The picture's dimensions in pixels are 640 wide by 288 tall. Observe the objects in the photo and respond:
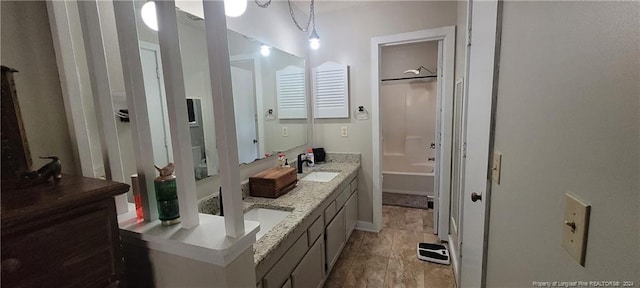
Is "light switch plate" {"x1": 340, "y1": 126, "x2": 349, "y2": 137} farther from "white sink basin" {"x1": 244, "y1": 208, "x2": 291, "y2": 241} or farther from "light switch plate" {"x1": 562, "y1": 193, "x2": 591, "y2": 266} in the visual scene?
"light switch plate" {"x1": 562, "y1": 193, "x2": 591, "y2": 266}

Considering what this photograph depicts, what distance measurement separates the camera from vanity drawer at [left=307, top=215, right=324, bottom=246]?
1.66 meters

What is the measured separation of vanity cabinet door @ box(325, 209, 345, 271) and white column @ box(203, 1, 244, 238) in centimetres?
133

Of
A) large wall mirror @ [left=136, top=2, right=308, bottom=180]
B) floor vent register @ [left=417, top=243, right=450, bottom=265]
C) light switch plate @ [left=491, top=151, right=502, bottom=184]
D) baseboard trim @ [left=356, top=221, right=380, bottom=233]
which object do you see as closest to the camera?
light switch plate @ [left=491, top=151, right=502, bottom=184]

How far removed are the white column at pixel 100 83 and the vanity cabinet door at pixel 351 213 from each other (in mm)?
1920

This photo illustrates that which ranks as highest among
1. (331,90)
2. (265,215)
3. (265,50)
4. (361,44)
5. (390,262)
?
(361,44)

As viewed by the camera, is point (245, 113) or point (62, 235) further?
point (245, 113)

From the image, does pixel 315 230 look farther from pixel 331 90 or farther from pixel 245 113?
pixel 331 90

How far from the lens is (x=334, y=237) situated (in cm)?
217

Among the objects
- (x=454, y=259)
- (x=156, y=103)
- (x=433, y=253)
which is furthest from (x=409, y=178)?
(x=156, y=103)

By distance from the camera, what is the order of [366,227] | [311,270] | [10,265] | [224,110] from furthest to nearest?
[366,227], [311,270], [224,110], [10,265]

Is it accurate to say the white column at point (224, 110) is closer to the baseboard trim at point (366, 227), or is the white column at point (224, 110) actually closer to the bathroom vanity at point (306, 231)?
the bathroom vanity at point (306, 231)

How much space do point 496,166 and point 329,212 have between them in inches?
49.2

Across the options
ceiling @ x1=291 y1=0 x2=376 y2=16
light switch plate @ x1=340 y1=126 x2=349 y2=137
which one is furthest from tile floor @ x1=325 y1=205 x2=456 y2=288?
ceiling @ x1=291 y1=0 x2=376 y2=16

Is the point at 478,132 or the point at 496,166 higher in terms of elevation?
the point at 478,132
